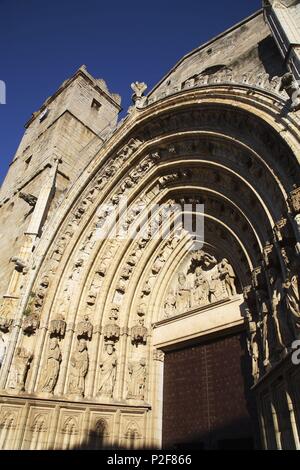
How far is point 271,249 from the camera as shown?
545cm

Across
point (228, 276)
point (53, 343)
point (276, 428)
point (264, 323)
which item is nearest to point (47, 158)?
point (53, 343)

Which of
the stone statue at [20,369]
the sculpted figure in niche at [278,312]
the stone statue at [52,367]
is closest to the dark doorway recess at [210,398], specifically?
the sculpted figure in niche at [278,312]

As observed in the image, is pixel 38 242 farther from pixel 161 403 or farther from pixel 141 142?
pixel 161 403

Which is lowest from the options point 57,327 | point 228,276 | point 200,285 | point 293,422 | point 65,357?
point 293,422

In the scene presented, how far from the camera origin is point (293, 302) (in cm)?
437

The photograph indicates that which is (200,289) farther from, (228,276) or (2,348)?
(2,348)

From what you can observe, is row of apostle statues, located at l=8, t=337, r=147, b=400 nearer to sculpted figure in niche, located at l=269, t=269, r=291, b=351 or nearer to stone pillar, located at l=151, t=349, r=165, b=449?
stone pillar, located at l=151, t=349, r=165, b=449

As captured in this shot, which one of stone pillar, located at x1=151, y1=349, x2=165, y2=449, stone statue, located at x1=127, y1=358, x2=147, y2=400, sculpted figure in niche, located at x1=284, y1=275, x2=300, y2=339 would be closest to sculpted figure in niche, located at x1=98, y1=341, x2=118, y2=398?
stone statue, located at x1=127, y1=358, x2=147, y2=400

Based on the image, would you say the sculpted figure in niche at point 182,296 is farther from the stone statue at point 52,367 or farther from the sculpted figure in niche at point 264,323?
the stone statue at point 52,367

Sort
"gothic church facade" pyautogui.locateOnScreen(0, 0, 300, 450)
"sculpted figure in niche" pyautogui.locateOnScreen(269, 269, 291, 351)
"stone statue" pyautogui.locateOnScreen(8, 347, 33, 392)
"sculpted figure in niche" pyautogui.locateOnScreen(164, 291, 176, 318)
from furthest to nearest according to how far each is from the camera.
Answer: "sculpted figure in niche" pyautogui.locateOnScreen(164, 291, 176, 318) → "stone statue" pyautogui.locateOnScreen(8, 347, 33, 392) → "gothic church facade" pyautogui.locateOnScreen(0, 0, 300, 450) → "sculpted figure in niche" pyautogui.locateOnScreen(269, 269, 291, 351)

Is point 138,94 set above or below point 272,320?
above

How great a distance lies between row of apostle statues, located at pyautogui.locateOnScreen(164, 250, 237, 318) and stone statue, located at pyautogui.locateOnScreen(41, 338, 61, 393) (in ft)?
8.12

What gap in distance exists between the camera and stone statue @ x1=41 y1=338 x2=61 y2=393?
7.07 metres

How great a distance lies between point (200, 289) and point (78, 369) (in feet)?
9.96
